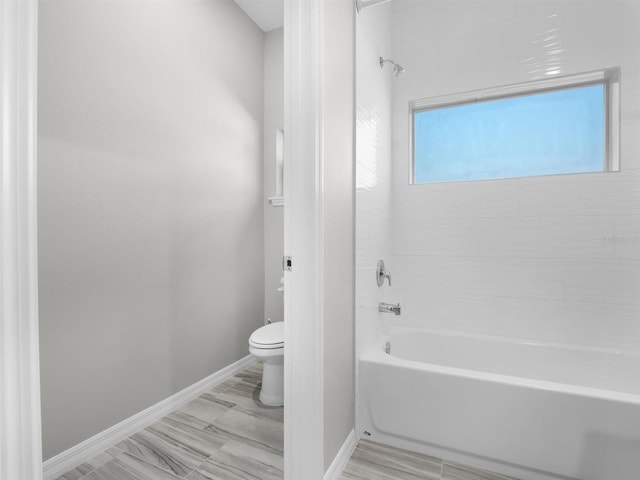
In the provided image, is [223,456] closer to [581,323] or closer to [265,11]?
[581,323]

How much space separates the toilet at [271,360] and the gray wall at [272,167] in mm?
718

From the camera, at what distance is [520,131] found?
2195 mm

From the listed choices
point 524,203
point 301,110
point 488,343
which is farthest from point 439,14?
point 488,343

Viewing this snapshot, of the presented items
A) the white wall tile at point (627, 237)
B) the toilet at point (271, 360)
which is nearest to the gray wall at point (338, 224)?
the toilet at point (271, 360)

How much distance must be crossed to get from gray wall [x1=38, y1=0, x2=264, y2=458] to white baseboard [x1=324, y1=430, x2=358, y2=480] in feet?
3.76

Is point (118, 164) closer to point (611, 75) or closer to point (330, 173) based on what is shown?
point (330, 173)

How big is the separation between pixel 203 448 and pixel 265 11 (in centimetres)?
311

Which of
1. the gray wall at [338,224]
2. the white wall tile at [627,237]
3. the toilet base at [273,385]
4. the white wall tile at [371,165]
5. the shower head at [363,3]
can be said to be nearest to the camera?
the gray wall at [338,224]

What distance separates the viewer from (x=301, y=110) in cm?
129

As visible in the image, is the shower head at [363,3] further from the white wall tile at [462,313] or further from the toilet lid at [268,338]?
the toilet lid at [268,338]

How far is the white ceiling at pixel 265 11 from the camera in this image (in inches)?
101

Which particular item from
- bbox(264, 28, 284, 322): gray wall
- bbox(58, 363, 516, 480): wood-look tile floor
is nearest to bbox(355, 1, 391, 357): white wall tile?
bbox(58, 363, 516, 480): wood-look tile floor

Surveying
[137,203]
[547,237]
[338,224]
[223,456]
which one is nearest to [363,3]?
[338,224]

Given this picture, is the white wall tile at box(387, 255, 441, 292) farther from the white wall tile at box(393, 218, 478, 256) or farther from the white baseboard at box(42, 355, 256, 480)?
the white baseboard at box(42, 355, 256, 480)
